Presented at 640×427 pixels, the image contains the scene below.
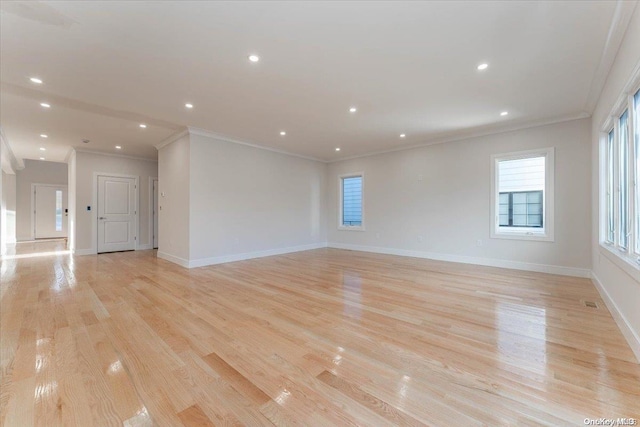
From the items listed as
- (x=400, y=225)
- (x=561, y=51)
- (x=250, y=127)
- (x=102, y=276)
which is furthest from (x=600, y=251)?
(x=102, y=276)

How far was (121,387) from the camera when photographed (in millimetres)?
1635

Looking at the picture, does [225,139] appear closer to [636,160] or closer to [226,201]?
[226,201]

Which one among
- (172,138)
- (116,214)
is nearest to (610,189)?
(172,138)

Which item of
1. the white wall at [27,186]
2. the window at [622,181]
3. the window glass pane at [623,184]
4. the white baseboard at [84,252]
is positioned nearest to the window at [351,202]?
the window at [622,181]

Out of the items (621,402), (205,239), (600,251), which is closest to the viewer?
(621,402)

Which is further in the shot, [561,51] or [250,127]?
[250,127]

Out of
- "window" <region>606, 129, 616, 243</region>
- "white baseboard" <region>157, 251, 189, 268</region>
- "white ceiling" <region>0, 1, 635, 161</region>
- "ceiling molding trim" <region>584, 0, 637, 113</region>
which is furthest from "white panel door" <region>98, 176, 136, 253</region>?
"window" <region>606, 129, 616, 243</region>

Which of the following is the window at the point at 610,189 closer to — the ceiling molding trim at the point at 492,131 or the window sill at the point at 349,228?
the ceiling molding trim at the point at 492,131

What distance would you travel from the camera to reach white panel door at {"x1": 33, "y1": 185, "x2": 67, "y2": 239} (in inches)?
393

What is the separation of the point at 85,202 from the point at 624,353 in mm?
9690

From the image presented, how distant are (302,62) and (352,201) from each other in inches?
207

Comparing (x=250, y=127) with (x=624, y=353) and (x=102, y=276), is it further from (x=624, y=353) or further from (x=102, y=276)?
(x=624, y=353)

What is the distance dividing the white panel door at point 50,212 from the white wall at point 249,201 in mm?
9234

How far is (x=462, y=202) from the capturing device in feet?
18.4
